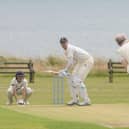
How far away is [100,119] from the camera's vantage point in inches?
545

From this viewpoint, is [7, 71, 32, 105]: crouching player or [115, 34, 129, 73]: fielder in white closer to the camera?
[115, 34, 129, 73]: fielder in white

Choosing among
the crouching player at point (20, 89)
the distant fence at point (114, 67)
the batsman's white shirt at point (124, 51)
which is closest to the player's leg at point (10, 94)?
the crouching player at point (20, 89)

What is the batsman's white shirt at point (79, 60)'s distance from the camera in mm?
16953

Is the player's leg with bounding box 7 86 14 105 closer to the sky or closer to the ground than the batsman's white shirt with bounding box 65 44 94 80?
closer to the ground

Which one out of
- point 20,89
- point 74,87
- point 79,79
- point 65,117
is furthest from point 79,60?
point 65,117

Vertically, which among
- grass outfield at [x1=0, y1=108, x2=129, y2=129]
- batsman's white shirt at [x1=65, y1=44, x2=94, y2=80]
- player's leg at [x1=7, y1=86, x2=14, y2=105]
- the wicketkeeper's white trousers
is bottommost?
grass outfield at [x1=0, y1=108, x2=129, y2=129]

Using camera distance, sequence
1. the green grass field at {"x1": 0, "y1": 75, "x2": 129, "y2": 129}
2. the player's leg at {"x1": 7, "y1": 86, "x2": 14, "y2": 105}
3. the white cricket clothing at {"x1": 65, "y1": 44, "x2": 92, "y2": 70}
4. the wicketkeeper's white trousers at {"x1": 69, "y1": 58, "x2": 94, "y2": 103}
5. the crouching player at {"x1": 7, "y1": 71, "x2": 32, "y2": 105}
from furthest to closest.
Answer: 1. the player's leg at {"x1": 7, "y1": 86, "x2": 14, "y2": 105}
2. the crouching player at {"x1": 7, "y1": 71, "x2": 32, "y2": 105}
3. the wicketkeeper's white trousers at {"x1": 69, "y1": 58, "x2": 94, "y2": 103}
4. the white cricket clothing at {"x1": 65, "y1": 44, "x2": 92, "y2": 70}
5. the green grass field at {"x1": 0, "y1": 75, "x2": 129, "y2": 129}

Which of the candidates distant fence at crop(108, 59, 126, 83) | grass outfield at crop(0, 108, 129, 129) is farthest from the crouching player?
distant fence at crop(108, 59, 126, 83)

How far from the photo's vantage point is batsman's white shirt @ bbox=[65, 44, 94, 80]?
55.6ft

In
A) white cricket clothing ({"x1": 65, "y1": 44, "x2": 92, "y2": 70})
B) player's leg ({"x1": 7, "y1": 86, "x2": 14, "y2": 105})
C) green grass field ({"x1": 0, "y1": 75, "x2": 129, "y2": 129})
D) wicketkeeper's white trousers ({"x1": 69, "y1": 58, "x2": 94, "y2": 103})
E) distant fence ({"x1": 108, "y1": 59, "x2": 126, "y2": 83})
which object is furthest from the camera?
distant fence ({"x1": 108, "y1": 59, "x2": 126, "y2": 83})

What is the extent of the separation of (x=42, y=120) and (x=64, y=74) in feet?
12.3

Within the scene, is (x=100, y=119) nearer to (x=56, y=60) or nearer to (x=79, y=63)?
(x=79, y=63)

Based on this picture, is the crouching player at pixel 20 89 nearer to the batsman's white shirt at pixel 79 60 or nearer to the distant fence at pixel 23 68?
the batsman's white shirt at pixel 79 60

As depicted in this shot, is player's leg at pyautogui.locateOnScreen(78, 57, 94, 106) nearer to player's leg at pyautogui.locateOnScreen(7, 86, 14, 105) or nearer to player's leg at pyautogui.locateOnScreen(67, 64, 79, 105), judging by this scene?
player's leg at pyautogui.locateOnScreen(67, 64, 79, 105)
